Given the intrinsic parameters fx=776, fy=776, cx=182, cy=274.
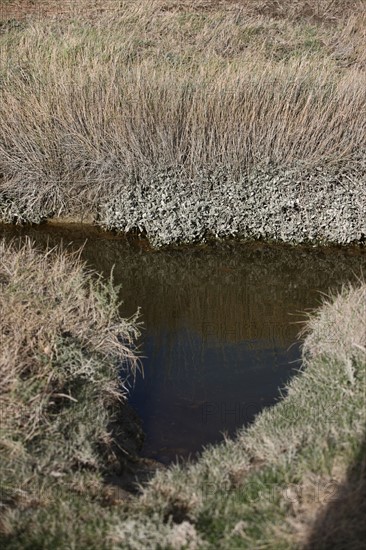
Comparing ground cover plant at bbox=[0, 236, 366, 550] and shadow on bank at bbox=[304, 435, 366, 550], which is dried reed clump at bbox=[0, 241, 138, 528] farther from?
shadow on bank at bbox=[304, 435, 366, 550]

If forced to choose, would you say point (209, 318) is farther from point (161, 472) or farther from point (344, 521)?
point (344, 521)

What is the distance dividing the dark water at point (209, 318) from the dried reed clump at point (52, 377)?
0.43 m

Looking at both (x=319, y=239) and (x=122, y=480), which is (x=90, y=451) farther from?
(x=319, y=239)

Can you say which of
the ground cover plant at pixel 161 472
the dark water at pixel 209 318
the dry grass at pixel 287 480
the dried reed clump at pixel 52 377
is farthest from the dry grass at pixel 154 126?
the dry grass at pixel 287 480

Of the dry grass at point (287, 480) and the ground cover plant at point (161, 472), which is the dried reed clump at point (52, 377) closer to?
the ground cover plant at point (161, 472)

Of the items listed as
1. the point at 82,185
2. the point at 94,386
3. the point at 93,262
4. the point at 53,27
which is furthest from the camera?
the point at 53,27

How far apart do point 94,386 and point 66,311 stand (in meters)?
0.83

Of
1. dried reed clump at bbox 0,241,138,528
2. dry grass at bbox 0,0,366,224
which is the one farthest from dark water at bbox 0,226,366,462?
dry grass at bbox 0,0,366,224

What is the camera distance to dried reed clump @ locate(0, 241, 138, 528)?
456 cm

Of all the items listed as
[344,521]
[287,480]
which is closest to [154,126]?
[287,480]

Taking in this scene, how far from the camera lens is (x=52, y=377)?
5.23 metres

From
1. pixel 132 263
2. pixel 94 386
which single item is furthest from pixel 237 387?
pixel 132 263

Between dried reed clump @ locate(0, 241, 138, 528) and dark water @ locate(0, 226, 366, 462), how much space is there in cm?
43

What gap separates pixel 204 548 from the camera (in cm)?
390
